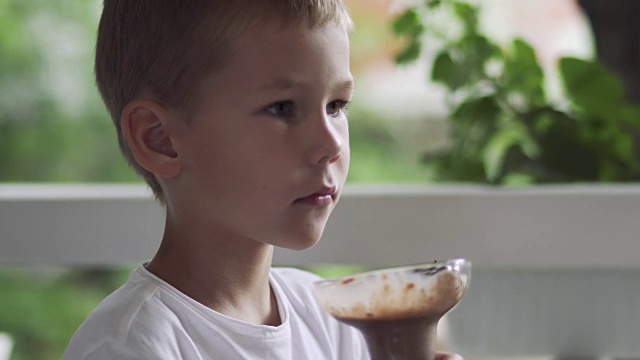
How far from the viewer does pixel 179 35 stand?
0.79 meters

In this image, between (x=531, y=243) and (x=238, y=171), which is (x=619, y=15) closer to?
(x=531, y=243)

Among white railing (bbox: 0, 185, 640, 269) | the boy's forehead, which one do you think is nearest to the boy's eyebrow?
the boy's forehead

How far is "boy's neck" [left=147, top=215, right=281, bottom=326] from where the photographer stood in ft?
2.74

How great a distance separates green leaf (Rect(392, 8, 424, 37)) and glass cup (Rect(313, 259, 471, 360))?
595 millimetres

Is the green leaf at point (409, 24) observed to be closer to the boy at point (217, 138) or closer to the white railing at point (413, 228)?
the white railing at point (413, 228)

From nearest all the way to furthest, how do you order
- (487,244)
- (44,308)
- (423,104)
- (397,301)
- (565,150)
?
(397,301), (487,244), (565,150), (423,104), (44,308)

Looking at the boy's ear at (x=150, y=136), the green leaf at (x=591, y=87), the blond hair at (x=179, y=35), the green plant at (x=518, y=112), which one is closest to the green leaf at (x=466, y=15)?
the green plant at (x=518, y=112)

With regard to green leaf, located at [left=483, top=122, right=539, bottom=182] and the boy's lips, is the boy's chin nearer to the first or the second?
the boy's lips

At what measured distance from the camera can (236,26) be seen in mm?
773

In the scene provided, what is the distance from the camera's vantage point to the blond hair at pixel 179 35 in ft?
2.54

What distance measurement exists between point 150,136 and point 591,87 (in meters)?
0.68

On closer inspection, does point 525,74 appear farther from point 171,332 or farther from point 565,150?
point 171,332

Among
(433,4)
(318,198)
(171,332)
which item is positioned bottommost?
(171,332)

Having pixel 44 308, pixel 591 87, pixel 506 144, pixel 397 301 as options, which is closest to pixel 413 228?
pixel 506 144
